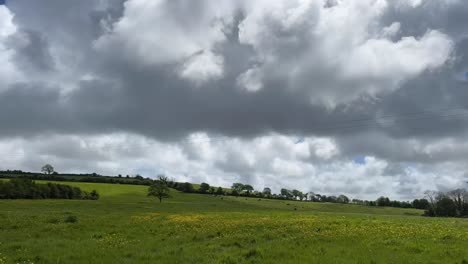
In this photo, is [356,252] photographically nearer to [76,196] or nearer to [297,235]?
[297,235]

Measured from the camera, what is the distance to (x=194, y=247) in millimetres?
19969

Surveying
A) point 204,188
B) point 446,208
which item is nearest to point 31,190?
point 204,188

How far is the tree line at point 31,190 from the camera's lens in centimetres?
10438

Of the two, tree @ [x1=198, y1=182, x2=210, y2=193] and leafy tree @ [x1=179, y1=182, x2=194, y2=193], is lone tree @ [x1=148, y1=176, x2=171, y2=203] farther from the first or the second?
tree @ [x1=198, y1=182, x2=210, y2=193]

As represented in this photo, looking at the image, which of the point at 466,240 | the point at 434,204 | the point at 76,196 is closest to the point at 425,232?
the point at 466,240

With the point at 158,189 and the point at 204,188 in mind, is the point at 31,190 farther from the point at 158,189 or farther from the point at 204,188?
the point at 204,188

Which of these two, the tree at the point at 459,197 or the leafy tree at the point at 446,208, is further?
the tree at the point at 459,197

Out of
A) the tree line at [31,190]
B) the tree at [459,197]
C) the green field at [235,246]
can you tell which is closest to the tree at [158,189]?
the tree line at [31,190]

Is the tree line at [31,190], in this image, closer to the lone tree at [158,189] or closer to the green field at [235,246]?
the lone tree at [158,189]

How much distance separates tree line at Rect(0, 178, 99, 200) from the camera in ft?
342

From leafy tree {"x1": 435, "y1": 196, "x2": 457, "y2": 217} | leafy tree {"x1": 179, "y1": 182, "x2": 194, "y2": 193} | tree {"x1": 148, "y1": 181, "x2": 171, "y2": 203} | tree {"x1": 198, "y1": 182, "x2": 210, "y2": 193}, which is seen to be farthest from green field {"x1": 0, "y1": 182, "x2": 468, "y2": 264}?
tree {"x1": 198, "y1": 182, "x2": 210, "y2": 193}

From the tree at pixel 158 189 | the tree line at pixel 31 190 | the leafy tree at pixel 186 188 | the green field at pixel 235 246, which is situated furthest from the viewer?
the leafy tree at pixel 186 188

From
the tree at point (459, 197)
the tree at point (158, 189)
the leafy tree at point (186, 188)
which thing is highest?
the tree at point (459, 197)

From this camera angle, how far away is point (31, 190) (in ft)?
360
